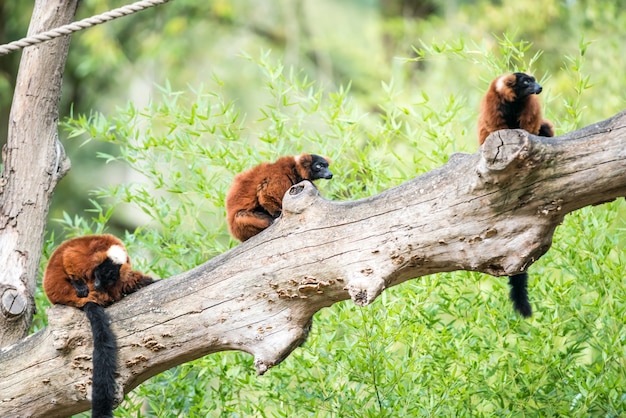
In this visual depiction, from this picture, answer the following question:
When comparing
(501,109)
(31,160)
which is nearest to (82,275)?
(31,160)

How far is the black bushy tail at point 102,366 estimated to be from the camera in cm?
298

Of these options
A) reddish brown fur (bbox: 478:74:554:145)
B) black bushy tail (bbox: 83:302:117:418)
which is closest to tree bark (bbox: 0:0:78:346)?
black bushy tail (bbox: 83:302:117:418)

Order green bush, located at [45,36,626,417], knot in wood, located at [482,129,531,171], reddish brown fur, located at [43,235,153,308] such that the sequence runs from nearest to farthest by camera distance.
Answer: knot in wood, located at [482,129,531,171]
reddish brown fur, located at [43,235,153,308]
green bush, located at [45,36,626,417]

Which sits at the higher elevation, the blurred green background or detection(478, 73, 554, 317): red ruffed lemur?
detection(478, 73, 554, 317): red ruffed lemur

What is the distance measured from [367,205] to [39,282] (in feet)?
7.30

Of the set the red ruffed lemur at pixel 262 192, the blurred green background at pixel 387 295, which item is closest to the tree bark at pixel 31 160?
the blurred green background at pixel 387 295

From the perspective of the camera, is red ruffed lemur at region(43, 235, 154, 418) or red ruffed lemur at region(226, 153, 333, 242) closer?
red ruffed lemur at region(43, 235, 154, 418)

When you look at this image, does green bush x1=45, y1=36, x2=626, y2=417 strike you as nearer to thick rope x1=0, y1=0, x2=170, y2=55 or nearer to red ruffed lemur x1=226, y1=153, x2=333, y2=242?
red ruffed lemur x1=226, y1=153, x2=333, y2=242

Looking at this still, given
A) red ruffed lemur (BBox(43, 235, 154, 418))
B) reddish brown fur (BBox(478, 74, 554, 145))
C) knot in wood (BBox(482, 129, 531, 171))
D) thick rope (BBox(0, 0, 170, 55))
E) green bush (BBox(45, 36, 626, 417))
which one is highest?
thick rope (BBox(0, 0, 170, 55))

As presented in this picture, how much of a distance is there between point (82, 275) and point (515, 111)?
2.02 meters

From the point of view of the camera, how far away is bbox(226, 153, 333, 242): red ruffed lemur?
11.4 feet

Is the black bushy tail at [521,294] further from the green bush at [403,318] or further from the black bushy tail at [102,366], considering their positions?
the black bushy tail at [102,366]

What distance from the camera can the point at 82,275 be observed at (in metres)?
3.27

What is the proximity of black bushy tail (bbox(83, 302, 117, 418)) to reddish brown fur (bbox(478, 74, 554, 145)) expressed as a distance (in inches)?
74.2
